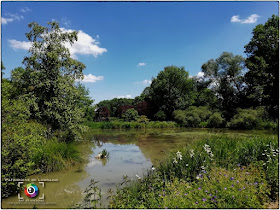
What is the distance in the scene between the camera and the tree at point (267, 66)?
22.3 metres

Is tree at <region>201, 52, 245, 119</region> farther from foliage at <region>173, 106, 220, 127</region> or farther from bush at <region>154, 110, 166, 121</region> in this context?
bush at <region>154, 110, 166, 121</region>

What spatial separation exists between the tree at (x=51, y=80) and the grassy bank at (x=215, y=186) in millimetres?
5669

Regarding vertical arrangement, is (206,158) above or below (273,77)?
below

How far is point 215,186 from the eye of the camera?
3492 millimetres

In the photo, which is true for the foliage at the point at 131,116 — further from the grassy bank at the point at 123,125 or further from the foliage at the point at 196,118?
the foliage at the point at 196,118

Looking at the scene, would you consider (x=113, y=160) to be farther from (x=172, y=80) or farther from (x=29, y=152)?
(x=172, y=80)

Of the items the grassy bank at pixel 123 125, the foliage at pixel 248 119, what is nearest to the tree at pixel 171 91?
the grassy bank at pixel 123 125

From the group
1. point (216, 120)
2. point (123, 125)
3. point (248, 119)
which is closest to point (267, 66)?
point (248, 119)

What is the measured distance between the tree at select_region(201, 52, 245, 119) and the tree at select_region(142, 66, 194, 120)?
17.1 feet

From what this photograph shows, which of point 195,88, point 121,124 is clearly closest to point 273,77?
point 195,88

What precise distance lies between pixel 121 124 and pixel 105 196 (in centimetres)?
2244

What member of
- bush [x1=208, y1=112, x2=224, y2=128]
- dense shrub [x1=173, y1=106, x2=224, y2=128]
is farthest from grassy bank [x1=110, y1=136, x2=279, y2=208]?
dense shrub [x1=173, y1=106, x2=224, y2=128]

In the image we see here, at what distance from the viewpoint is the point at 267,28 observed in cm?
2352

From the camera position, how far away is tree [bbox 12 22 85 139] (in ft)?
29.3
